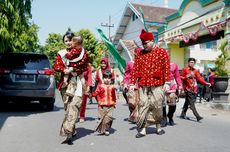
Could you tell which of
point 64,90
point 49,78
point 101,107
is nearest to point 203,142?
point 101,107

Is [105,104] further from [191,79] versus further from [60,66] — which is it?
[191,79]

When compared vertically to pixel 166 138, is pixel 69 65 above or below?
above

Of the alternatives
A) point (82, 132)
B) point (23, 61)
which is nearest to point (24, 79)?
point (23, 61)

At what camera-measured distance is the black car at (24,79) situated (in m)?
10.5

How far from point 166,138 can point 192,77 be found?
10.6 feet

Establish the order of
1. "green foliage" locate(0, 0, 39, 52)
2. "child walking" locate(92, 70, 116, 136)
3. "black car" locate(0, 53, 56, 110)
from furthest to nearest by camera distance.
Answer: "black car" locate(0, 53, 56, 110) → "green foliage" locate(0, 0, 39, 52) → "child walking" locate(92, 70, 116, 136)

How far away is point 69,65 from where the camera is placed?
20.8 feet

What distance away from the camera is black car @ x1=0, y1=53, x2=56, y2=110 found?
1053cm

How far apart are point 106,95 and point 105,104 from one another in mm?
188

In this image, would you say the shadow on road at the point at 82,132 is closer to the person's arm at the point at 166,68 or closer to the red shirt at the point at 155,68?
the red shirt at the point at 155,68

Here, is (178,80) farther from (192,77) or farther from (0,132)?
(0,132)

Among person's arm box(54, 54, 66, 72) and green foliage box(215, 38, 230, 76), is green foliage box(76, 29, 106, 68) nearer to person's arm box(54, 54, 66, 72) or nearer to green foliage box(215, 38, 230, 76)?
green foliage box(215, 38, 230, 76)

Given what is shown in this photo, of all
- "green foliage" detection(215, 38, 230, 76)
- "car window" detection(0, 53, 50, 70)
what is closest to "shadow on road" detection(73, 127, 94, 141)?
"car window" detection(0, 53, 50, 70)


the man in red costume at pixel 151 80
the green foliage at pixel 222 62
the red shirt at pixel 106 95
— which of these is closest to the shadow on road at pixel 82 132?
the red shirt at pixel 106 95
